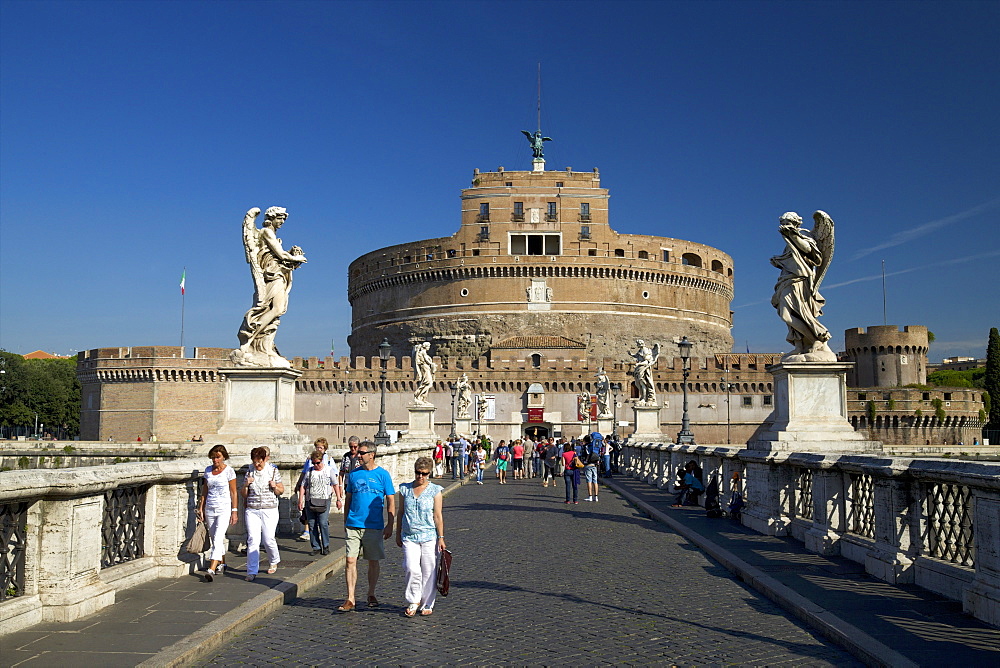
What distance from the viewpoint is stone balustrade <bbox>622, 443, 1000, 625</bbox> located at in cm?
524

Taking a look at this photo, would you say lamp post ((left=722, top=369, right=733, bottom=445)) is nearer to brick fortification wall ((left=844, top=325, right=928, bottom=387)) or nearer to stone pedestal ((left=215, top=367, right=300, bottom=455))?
brick fortification wall ((left=844, top=325, right=928, bottom=387))

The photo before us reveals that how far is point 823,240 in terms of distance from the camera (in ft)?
31.2

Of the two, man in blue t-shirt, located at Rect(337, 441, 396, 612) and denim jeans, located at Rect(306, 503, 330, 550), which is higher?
man in blue t-shirt, located at Rect(337, 441, 396, 612)

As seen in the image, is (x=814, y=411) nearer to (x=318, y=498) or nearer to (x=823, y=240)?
(x=823, y=240)

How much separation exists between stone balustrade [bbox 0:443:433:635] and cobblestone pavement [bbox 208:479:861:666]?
3.34 ft

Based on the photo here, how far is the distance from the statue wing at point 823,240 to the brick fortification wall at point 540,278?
58519 millimetres

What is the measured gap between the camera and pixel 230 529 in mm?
8445

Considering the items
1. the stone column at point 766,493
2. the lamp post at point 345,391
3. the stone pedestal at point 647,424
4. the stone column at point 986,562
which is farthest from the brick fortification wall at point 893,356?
the stone column at point 986,562

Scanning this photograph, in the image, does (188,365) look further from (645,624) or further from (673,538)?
(645,624)

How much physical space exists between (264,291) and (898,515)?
649cm

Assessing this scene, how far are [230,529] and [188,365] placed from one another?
180 ft

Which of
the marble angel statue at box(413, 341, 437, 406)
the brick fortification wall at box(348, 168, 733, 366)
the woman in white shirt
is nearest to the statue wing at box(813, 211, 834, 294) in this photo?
the woman in white shirt

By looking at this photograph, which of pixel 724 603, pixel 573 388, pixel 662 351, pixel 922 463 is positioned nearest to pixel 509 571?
pixel 724 603

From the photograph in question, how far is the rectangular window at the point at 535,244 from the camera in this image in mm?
71438
